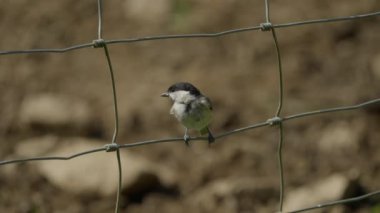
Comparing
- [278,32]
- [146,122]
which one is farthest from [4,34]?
[278,32]

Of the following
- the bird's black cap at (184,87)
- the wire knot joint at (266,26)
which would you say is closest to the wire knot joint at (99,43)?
the wire knot joint at (266,26)

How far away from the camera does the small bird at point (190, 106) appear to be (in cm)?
401

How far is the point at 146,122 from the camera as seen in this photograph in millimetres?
Answer: 6199

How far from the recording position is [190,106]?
4016 mm

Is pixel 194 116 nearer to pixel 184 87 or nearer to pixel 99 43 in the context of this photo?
pixel 184 87

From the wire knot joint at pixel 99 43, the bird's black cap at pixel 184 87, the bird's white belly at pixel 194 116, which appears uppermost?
the wire knot joint at pixel 99 43

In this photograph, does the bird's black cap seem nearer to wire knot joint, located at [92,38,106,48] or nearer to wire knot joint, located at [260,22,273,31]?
wire knot joint, located at [260,22,273,31]

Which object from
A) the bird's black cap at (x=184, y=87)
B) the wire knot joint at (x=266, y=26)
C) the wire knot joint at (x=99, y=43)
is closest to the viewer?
the wire knot joint at (x=99, y=43)

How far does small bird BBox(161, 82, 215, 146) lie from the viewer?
4.01 meters

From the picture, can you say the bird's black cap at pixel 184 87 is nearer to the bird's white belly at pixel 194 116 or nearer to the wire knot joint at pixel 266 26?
the bird's white belly at pixel 194 116

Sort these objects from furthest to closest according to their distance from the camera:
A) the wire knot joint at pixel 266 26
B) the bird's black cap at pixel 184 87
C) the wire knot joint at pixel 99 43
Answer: the bird's black cap at pixel 184 87 < the wire knot joint at pixel 266 26 < the wire knot joint at pixel 99 43

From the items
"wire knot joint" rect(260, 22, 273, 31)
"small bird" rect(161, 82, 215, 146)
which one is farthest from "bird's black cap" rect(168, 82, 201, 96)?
"wire knot joint" rect(260, 22, 273, 31)

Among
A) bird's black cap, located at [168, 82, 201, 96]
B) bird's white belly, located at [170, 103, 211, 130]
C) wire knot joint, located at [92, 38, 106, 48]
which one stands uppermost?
wire knot joint, located at [92, 38, 106, 48]

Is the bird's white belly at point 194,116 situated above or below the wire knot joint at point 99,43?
below
